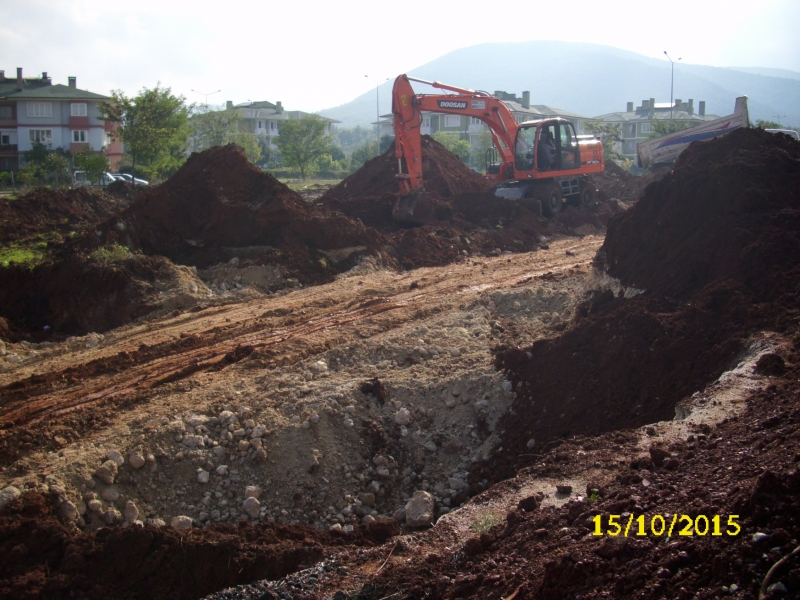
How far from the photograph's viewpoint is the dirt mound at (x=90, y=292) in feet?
41.5

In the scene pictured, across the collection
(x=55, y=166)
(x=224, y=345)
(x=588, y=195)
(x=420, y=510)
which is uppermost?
(x=55, y=166)

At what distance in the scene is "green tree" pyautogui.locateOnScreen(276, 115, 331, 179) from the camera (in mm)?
53531

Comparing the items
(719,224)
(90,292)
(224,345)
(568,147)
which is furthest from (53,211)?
(719,224)

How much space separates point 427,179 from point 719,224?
13330mm

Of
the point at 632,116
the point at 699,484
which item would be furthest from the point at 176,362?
the point at 632,116

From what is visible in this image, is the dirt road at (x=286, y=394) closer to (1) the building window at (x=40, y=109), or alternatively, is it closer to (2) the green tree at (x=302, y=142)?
(2) the green tree at (x=302, y=142)

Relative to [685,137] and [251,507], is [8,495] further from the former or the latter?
[685,137]

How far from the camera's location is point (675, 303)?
898 cm

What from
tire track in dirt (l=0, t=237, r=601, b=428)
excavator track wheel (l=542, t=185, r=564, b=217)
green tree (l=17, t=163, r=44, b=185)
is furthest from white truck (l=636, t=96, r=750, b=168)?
green tree (l=17, t=163, r=44, b=185)

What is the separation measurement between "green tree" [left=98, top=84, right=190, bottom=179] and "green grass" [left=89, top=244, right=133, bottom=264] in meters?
20.6

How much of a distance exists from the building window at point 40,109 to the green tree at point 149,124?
2077cm

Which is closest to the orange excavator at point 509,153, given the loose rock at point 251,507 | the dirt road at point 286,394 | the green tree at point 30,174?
the dirt road at point 286,394
